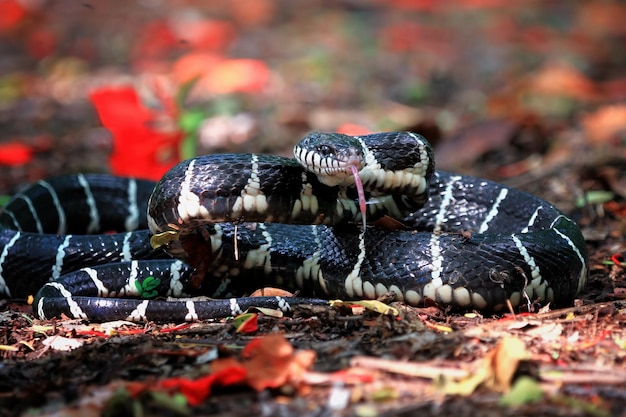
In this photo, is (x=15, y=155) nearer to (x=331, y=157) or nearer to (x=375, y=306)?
(x=331, y=157)

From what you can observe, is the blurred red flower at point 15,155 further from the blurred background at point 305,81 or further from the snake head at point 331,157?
the snake head at point 331,157

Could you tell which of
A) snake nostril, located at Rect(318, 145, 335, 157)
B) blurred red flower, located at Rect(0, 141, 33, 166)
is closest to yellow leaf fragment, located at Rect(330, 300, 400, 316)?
snake nostril, located at Rect(318, 145, 335, 157)

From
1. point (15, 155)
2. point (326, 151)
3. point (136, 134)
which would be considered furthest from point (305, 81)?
point (326, 151)

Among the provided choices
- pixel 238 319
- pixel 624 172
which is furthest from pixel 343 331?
pixel 624 172

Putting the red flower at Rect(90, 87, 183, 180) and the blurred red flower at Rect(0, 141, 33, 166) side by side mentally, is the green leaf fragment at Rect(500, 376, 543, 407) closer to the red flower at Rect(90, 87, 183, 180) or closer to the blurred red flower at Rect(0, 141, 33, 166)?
the red flower at Rect(90, 87, 183, 180)

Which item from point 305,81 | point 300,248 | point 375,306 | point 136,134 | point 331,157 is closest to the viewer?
point 375,306

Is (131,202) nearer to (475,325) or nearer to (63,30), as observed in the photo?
(475,325)

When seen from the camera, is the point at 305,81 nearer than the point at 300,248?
No
